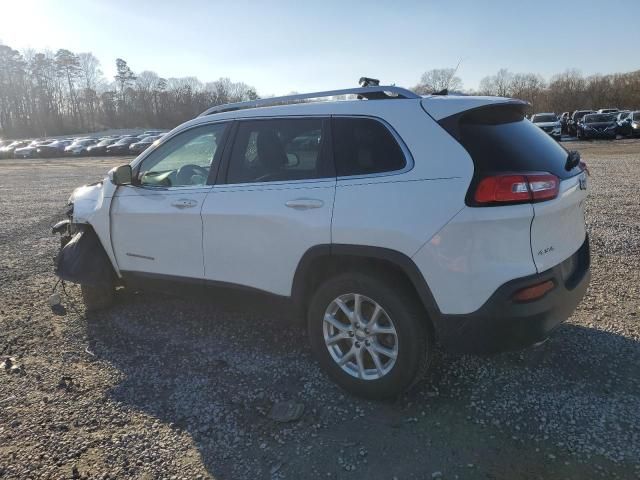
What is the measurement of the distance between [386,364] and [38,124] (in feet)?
356

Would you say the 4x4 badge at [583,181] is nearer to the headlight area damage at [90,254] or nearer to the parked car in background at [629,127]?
the headlight area damage at [90,254]

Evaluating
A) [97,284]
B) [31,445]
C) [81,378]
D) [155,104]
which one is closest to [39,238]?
[97,284]

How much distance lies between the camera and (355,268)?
309cm

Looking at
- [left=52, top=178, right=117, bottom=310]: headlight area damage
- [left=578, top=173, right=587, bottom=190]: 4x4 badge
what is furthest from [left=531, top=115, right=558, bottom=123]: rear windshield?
Result: [left=52, top=178, right=117, bottom=310]: headlight area damage

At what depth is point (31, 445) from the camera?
9.52ft

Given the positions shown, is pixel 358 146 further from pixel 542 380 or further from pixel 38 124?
pixel 38 124

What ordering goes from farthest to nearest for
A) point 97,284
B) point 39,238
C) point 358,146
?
point 39,238
point 97,284
point 358,146

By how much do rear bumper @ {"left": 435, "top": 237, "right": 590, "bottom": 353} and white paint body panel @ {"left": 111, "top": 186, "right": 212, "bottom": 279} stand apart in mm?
1991

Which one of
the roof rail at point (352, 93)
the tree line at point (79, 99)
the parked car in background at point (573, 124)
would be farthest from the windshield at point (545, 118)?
the tree line at point (79, 99)

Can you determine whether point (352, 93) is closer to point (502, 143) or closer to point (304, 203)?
point (304, 203)

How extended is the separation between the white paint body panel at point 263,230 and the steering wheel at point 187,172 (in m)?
0.32

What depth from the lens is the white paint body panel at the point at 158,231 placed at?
384 cm

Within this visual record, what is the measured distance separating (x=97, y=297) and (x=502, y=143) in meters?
3.84

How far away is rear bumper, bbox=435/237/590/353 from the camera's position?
2639mm
